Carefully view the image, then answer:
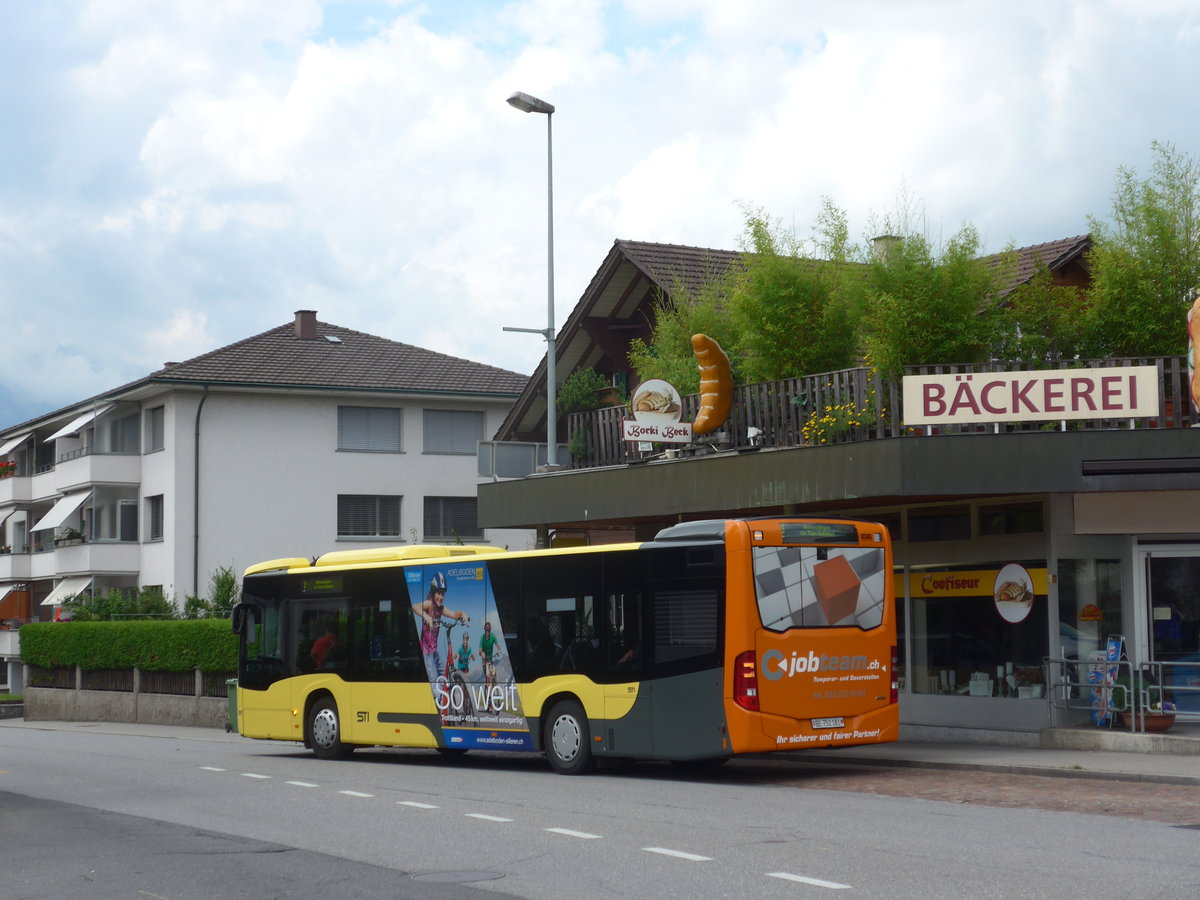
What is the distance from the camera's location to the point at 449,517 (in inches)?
2101

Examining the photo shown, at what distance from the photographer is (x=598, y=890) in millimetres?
9438

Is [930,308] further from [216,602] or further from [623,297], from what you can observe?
[216,602]

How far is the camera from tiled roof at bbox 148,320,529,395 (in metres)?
50.9

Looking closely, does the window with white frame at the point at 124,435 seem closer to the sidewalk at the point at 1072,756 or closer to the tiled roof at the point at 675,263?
the tiled roof at the point at 675,263

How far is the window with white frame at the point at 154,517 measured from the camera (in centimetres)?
5072

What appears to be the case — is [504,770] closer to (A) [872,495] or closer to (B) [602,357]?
(A) [872,495]

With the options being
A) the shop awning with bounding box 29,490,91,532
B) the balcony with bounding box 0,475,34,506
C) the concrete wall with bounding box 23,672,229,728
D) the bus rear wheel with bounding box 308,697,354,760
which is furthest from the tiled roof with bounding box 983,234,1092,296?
the balcony with bounding box 0,475,34,506

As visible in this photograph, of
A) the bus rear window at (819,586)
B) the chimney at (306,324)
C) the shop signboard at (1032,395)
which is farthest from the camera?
the chimney at (306,324)

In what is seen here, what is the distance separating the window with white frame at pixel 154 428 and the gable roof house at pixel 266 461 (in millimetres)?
65

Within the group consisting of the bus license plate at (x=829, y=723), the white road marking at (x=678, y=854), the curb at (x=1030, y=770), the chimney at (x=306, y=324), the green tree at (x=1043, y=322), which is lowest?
the curb at (x=1030, y=770)

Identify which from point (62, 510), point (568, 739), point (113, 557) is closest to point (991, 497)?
point (568, 739)

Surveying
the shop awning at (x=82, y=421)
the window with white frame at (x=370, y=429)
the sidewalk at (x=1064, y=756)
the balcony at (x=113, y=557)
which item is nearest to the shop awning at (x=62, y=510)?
the balcony at (x=113, y=557)

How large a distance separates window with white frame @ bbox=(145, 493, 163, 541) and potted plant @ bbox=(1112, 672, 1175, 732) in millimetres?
37364

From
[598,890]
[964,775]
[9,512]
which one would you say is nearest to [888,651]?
[964,775]
